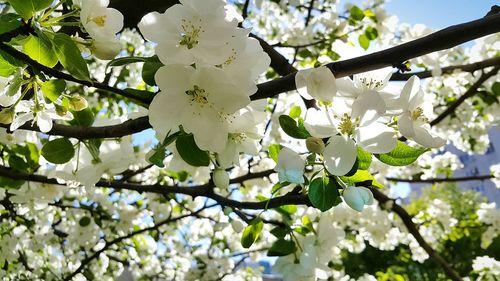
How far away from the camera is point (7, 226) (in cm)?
256

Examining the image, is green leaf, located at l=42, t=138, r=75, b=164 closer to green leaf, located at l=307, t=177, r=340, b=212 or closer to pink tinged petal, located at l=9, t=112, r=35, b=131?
pink tinged petal, located at l=9, t=112, r=35, b=131

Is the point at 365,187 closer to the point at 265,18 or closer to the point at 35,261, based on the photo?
the point at 35,261

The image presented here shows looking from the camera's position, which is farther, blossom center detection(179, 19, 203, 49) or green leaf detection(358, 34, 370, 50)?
green leaf detection(358, 34, 370, 50)

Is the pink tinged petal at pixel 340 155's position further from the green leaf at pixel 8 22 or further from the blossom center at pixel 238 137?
the green leaf at pixel 8 22

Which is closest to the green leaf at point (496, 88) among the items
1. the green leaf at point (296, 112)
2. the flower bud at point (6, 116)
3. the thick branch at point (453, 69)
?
the thick branch at point (453, 69)

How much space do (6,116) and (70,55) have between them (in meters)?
0.28

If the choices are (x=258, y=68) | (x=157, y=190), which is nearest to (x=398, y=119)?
(x=258, y=68)

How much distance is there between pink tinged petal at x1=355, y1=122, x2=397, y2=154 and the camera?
78cm

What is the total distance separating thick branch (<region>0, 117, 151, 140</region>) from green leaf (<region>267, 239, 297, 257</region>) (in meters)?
0.75

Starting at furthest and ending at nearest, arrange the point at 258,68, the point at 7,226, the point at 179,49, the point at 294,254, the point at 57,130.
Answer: the point at 7,226 < the point at 294,254 < the point at 57,130 < the point at 258,68 < the point at 179,49

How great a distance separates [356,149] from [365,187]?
5.3 inches

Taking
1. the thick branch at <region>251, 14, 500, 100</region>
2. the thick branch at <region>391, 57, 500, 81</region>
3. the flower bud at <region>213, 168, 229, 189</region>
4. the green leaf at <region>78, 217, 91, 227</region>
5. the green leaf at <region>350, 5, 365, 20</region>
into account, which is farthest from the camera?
the green leaf at <region>350, 5, 365, 20</region>

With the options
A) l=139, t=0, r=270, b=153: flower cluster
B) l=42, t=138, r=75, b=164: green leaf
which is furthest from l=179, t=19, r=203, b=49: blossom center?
l=42, t=138, r=75, b=164: green leaf

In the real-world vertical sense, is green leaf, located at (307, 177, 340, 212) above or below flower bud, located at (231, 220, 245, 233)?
below
